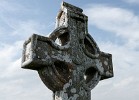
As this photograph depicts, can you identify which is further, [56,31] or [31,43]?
[56,31]

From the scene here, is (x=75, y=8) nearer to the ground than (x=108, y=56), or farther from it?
farther from it

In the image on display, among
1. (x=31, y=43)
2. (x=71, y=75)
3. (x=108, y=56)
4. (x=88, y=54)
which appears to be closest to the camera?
(x=31, y=43)

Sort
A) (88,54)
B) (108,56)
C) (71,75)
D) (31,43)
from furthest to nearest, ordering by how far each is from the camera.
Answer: (108,56) < (88,54) < (71,75) < (31,43)

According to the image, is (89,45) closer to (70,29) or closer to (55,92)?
(70,29)

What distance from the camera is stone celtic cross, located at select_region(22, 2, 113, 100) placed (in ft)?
17.6

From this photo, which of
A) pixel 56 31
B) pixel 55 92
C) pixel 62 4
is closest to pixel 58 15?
pixel 62 4

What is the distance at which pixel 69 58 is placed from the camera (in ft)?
18.9

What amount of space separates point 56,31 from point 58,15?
69 centimetres

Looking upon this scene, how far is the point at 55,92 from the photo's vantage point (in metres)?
5.56

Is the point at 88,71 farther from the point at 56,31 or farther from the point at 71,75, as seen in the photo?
the point at 56,31

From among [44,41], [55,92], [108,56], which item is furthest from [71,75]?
[108,56]

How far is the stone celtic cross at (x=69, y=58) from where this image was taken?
5367 mm

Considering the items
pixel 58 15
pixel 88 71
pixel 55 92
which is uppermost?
pixel 58 15

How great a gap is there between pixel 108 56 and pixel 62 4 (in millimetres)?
1559
